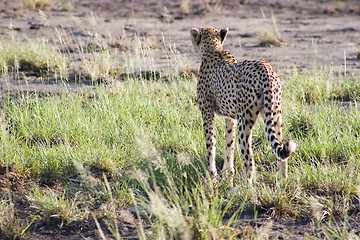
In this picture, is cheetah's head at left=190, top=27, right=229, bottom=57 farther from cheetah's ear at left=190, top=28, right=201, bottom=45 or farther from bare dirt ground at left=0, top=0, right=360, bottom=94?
bare dirt ground at left=0, top=0, right=360, bottom=94

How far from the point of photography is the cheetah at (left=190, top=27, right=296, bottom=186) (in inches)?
141

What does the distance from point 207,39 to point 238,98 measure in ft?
3.47

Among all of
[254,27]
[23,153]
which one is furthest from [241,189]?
[254,27]

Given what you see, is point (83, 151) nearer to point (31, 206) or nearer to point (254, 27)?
point (31, 206)

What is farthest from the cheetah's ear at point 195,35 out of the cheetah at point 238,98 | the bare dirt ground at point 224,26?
the bare dirt ground at point 224,26

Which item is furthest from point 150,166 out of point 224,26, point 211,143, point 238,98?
point 224,26

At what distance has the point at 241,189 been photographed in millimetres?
3783

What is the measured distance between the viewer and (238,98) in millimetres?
3852

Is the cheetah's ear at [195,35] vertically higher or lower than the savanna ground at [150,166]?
higher

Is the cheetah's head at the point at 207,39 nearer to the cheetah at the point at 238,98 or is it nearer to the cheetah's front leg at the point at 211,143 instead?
the cheetah at the point at 238,98

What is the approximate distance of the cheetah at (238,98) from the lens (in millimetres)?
3576

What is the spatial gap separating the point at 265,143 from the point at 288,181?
3.19 feet

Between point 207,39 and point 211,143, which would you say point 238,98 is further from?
point 207,39

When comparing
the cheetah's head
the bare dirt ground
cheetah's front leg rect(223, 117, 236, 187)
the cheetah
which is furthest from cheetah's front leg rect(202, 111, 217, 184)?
the bare dirt ground
